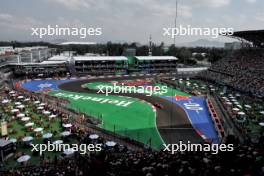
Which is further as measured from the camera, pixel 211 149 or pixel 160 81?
pixel 160 81

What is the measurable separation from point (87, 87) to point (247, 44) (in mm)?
55269

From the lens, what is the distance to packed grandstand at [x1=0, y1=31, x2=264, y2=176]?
1783 centimetres

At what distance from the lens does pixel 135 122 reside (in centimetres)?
3934

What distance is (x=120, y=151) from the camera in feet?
88.0

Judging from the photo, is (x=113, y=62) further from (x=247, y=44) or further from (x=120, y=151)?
(x=120, y=151)

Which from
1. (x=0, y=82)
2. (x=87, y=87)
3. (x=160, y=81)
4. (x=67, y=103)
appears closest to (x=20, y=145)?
(x=67, y=103)

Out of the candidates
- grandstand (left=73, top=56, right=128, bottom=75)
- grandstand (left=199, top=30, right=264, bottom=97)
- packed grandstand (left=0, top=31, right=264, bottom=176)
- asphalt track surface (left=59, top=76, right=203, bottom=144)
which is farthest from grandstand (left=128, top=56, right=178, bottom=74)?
asphalt track surface (left=59, top=76, right=203, bottom=144)

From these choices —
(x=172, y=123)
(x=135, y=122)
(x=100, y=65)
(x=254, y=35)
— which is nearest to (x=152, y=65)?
(x=100, y=65)

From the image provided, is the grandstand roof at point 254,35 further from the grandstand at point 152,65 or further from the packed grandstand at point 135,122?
the grandstand at point 152,65
